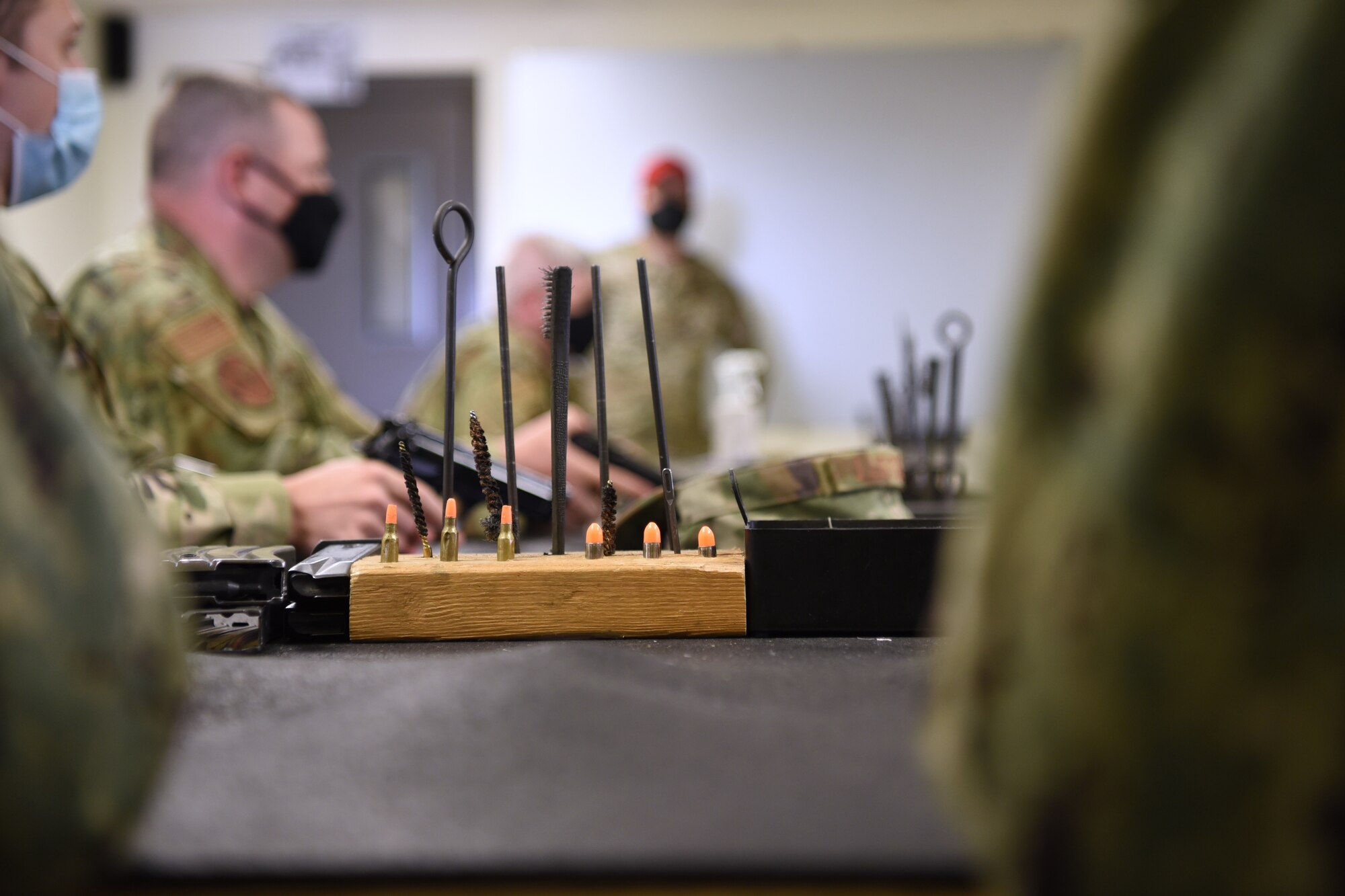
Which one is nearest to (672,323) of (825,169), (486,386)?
(825,169)

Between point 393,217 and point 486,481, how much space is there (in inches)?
134

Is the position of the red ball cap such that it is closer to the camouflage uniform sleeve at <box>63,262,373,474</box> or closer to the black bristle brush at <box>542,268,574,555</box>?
the camouflage uniform sleeve at <box>63,262,373,474</box>

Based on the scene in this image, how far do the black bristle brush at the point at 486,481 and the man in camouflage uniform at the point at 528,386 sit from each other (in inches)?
22.6

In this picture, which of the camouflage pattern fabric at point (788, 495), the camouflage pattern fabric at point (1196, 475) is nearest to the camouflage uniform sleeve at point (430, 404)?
the camouflage pattern fabric at point (788, 495)

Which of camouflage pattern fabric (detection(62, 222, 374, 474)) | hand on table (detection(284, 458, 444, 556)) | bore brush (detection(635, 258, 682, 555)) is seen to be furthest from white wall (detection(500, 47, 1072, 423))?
bore brush (detection(635, 258, 682, 555))

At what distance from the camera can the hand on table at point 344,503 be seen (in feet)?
3.69

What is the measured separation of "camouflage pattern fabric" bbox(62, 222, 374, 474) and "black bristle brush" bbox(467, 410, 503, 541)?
718 millimetres

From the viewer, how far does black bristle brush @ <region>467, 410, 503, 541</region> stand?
0.73 meters

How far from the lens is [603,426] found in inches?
30.2

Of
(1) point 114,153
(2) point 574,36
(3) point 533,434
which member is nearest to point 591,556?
(3) point 533,434

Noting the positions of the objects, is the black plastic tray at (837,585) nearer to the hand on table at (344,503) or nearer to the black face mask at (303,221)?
the hand on table at (344,503)

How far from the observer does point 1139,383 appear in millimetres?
275

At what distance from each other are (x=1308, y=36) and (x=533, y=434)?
127cm

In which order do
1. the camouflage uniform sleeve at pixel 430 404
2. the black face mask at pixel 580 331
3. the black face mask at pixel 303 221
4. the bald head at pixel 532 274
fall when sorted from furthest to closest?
the bald head at pixel 532 274 < the black face mask at pixel 580 331 < the camouflage uniform sleeve at pixel 430 404 < the black face mask at pixel 303 221
